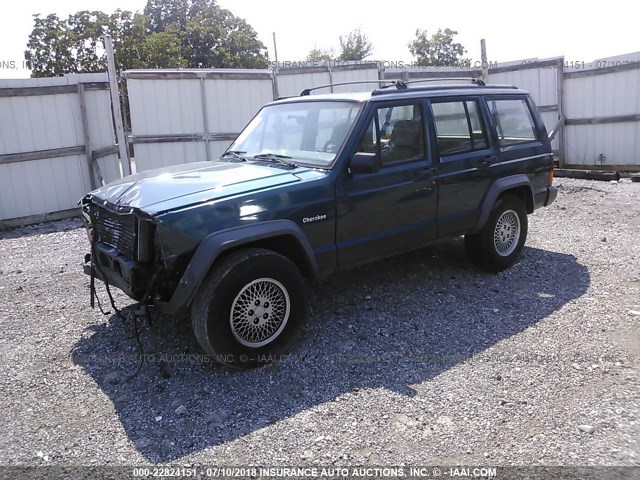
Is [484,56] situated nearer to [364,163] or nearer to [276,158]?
[276,158]

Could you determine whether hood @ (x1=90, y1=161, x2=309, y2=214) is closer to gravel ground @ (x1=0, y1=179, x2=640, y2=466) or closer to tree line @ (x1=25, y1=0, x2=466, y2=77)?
gravel ground @ (x1=0, y1=179, x2=640, y2=466)

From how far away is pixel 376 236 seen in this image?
189 inches

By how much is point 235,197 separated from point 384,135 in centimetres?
159

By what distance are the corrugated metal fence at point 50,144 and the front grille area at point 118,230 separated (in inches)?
235

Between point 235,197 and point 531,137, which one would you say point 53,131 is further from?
point 531,137

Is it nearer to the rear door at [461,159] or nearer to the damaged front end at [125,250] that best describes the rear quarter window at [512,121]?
the rear door at [461,159]

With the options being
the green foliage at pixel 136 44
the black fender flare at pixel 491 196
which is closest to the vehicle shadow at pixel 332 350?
the black fender flare at pixel 491 196

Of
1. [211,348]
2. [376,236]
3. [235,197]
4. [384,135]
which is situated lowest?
[211,348]

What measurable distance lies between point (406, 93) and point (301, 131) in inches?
41.2

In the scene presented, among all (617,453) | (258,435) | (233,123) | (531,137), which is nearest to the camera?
(617,453)

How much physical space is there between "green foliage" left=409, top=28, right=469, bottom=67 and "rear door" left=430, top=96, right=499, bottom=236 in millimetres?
39618

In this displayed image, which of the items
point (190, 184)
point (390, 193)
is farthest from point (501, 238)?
point (190, 184)

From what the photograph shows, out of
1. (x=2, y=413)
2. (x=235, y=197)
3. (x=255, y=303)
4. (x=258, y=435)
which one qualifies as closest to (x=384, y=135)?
(x=235, y=197)

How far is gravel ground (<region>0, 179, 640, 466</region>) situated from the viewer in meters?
3.22
